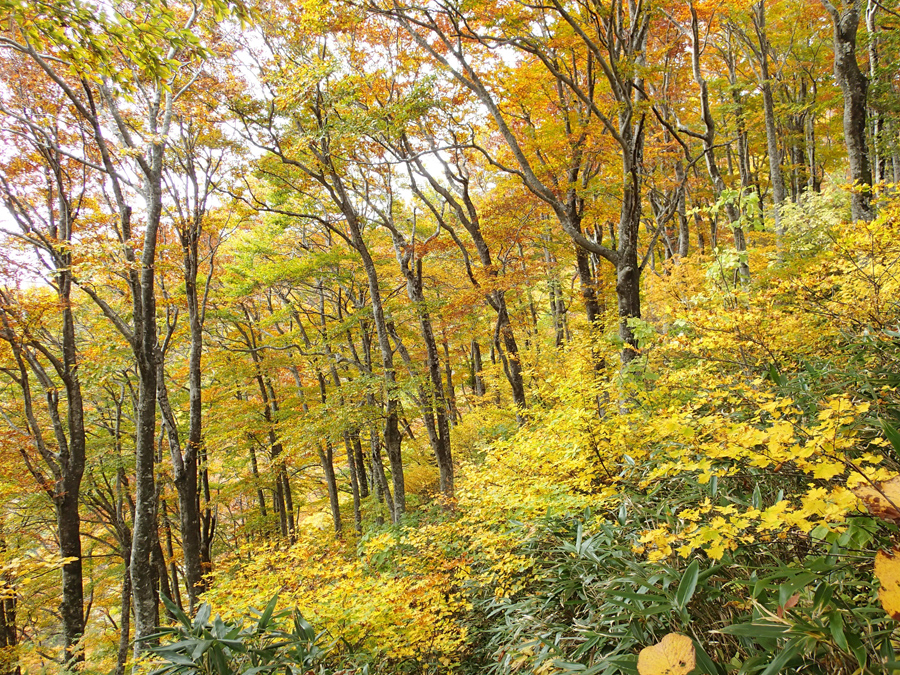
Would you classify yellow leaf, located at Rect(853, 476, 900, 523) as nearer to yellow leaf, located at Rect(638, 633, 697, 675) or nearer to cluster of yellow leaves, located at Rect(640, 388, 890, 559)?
cluster of yellow leaves, located at Rect(640, 388, 890, 559)

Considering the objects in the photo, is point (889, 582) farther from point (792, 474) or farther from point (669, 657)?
point (792, 474)

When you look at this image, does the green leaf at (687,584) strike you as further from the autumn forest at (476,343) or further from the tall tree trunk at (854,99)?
the tall tree trunk at (854,99)

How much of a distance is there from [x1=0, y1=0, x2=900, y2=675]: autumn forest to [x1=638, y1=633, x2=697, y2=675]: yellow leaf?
15 mm

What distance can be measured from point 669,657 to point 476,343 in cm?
1311

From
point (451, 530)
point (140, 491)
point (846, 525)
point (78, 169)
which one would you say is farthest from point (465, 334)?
point (846, 525)

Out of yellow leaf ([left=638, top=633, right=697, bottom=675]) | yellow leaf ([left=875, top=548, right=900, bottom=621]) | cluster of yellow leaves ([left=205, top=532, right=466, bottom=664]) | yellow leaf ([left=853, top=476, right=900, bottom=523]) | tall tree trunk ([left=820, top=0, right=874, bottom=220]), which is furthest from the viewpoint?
tall tree trunk ([left=820, top=0, right=874, bottom=220])

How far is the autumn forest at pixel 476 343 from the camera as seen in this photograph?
7.06 feet

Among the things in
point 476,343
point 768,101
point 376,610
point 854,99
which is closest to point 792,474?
point 376,610

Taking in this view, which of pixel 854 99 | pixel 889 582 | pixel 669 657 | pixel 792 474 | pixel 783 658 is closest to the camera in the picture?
pixel 889 582

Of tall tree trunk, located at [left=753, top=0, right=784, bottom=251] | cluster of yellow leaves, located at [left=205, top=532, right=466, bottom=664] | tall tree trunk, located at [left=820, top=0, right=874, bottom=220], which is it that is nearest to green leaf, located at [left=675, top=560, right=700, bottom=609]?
cluster of yellow leaves, located at [left=205, top=532, right=466, bottom=664]

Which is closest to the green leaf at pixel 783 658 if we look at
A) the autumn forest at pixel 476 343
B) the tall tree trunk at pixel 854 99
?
the autumn forest at pixel 476 343

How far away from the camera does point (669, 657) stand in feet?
5.09

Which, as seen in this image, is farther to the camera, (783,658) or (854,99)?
(854,99)

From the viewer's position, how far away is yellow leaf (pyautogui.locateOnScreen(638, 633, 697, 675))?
4.95 ft
